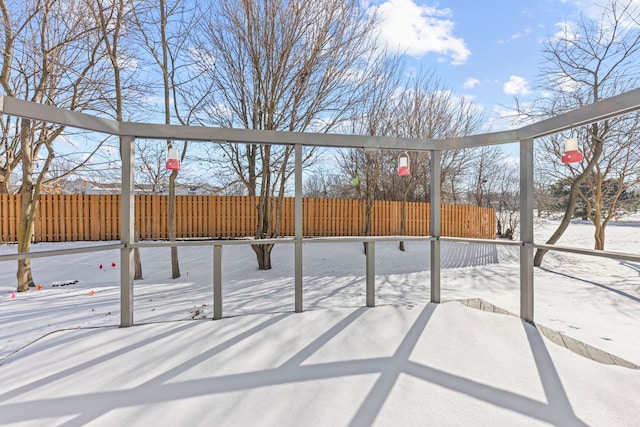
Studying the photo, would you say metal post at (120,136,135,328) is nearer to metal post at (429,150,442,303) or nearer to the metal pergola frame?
the metal pergola frame

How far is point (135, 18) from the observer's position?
199 inches

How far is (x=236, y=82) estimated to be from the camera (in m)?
5.83

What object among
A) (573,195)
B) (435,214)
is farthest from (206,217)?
(573,195)

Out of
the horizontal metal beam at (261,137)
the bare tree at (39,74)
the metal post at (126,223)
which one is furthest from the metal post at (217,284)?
the bare tree at (39,74)

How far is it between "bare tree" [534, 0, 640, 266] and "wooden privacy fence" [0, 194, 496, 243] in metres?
Result: 3.68

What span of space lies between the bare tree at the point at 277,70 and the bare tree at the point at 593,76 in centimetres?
511

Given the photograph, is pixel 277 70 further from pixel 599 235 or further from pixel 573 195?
pixel 599 235

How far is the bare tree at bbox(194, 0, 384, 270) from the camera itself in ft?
17.6

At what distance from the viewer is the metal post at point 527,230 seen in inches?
104

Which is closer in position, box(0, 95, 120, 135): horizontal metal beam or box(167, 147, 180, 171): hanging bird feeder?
box(0, 95, 120, 135): horizontal metal beam

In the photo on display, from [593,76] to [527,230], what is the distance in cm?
738

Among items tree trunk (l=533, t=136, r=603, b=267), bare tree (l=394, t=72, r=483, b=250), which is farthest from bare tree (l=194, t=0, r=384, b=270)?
tree trunk (l=533, t=136, r=603, b=267)

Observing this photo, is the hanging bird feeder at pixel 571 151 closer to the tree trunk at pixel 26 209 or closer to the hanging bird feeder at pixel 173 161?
the hanging bird feeder at pixel 173 161

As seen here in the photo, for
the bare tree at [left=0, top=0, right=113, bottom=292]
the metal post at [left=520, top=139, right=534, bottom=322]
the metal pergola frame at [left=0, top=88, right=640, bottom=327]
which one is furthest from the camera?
the bare tree at [left=0, top=0, right=113, bottom=292]
